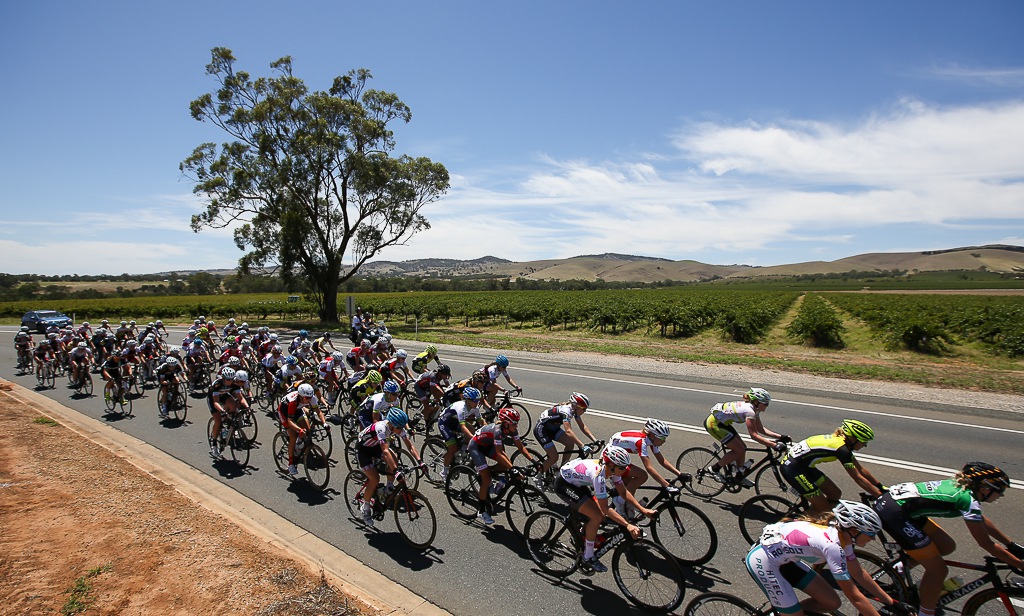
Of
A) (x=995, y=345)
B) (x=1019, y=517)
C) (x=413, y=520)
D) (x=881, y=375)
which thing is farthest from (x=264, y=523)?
(x=995, y=345)

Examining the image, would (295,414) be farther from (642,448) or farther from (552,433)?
(642,448)

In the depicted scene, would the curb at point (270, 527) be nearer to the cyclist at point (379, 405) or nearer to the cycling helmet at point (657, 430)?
the cyclist at point (379, 405)

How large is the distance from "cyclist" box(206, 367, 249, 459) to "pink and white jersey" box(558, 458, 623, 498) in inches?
267

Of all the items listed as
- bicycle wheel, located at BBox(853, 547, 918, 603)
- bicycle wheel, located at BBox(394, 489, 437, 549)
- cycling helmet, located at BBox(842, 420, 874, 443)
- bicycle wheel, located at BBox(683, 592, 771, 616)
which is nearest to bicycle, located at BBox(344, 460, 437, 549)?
bicycle wheel, located at BBox(394, 489, 437, 549)

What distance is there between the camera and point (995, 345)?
20188mm

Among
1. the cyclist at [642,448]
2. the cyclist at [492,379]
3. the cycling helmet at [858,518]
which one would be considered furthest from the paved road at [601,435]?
the cyclist at [492,379]

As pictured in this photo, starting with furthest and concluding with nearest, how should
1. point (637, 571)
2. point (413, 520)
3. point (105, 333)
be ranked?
point (105, 333), point (413, 520), point (637, 571)

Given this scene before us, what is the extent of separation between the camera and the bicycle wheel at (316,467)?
7641mm

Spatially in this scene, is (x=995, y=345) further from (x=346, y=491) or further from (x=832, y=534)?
(x=346, y=491)

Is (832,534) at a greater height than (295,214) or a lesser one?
lesser

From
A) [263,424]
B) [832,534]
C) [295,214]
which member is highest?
[295,214]

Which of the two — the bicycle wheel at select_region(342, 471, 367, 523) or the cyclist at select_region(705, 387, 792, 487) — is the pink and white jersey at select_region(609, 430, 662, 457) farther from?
the bicycle wheel at select_region(342, 471, 367, 523)

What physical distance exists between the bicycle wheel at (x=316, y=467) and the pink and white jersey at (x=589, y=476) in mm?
4295

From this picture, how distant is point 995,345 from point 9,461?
102 feet
